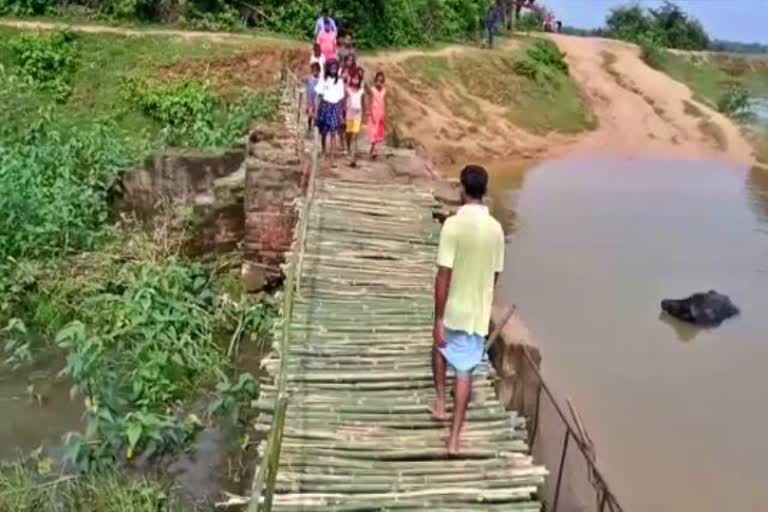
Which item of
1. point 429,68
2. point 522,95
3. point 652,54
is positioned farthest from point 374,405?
point 652,54

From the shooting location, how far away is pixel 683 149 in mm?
25625

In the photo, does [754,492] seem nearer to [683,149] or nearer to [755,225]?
[755,225]

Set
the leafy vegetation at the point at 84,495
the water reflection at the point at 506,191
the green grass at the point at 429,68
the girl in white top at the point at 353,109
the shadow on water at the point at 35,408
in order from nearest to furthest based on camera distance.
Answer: the leafy vegetation at the point at 84,495 < the shadow on water at the point at 35,408 < the girl in white top at the point at 353,109 < the water reflection at the point at 506,191 < the green grass at the point at 429,68

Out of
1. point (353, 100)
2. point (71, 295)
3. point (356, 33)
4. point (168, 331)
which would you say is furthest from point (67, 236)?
point (356, 33)

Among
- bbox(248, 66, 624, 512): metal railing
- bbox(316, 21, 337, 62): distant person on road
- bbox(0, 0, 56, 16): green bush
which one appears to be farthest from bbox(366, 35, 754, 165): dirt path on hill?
bbox(248, 66, 624, 512): metal railing

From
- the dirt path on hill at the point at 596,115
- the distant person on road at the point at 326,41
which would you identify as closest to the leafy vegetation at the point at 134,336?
the distant person on road at the point at 326,41

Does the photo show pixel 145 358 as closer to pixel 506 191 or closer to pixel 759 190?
pixel 506 191

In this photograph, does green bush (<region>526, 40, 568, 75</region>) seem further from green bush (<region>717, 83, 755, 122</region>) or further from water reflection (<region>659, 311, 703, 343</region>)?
water reflection (<region>659, 311, 703, 343</region>)

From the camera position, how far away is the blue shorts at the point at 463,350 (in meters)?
5.12

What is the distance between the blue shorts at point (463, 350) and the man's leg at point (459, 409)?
43 mm

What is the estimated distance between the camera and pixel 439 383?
5.35 meters

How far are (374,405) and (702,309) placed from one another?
858 centimetres

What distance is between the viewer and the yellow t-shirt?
493 centimetres

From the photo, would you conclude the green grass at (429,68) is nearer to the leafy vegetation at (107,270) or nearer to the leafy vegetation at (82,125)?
the leafy vegetation at (82,125)
